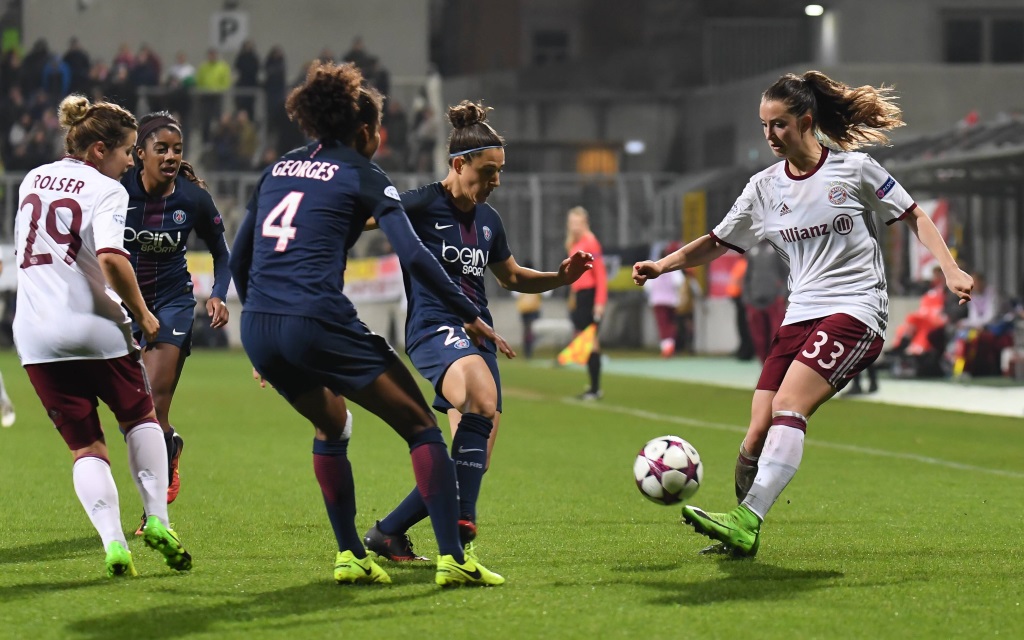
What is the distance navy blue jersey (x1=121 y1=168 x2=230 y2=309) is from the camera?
792cm

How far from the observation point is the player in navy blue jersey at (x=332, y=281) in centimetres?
559

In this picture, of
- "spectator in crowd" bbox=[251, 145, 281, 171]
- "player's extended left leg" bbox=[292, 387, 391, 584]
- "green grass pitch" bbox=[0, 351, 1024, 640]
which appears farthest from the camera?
"spectator in crowd" bbox=[251, 145, 281, 171]

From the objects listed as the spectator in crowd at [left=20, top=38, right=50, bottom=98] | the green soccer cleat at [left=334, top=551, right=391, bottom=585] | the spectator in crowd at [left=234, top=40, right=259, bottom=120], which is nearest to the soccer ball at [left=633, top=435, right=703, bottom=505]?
the green soccer cleat at [left=334, top=551, right=391, bottom=585]

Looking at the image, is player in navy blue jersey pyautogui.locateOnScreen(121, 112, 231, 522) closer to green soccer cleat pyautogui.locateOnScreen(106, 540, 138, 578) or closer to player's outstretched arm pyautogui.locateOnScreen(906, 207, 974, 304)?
green soccer cleat pyautogui.locateOnScreen(106, 540, 138, 578)

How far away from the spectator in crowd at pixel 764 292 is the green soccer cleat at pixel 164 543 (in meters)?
15.0

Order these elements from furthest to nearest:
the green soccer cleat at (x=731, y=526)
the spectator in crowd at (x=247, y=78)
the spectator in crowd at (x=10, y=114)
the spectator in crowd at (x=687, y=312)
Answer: the spectator in crowd at (x=247, y=78) → the spectator in crowd at (x=10, y=114) → the spectator in crowd at (x=687, y=312) → the green soccer cleat at (x=731, y=526)

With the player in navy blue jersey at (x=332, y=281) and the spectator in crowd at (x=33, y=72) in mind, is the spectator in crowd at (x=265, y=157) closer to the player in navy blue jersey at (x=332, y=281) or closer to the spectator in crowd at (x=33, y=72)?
the spectator in crowd at (x=33, y=72)

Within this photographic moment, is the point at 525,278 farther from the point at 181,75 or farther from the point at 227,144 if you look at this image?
the point at 181,75

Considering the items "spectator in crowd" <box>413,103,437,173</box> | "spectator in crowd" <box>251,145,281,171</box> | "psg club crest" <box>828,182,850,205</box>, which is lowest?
"psg club crest" <box>828,182,850,205</box>

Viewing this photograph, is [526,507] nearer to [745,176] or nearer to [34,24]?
[745,176]

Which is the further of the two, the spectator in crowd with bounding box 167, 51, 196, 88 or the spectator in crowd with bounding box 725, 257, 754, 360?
the spectator in crowd with bounding box 167, 51, 196, 88

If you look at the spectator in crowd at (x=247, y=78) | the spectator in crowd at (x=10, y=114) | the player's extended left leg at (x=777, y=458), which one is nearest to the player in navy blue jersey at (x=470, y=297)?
the player's extended left leg at (x=777, y=458)

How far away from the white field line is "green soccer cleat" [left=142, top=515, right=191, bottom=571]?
245 inches

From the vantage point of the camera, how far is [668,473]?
7270 mm
